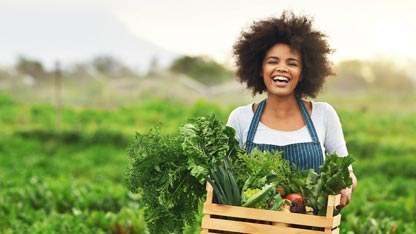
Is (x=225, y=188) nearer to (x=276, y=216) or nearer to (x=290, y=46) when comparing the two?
(x=276, y=216)

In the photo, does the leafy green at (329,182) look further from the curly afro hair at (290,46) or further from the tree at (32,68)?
the tree at (32,68)

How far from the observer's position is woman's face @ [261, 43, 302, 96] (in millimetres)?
4629

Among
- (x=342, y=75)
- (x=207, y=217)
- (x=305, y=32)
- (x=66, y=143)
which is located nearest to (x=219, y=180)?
(x=207, y=217)

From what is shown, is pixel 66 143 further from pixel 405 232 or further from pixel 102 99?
pixel 405 232

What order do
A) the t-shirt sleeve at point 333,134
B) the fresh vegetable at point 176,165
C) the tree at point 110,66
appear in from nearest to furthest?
1. the fresh vegetable at point 176,165
2. the t-shirt sleeve at point 333,134
3. the tree at point 110,66

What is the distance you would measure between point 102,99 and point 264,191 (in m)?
19.4

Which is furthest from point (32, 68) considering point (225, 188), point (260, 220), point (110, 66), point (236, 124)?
point (260, 220)

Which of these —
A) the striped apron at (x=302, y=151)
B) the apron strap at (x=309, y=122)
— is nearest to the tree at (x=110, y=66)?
the apron strap at (x=309, y=122)

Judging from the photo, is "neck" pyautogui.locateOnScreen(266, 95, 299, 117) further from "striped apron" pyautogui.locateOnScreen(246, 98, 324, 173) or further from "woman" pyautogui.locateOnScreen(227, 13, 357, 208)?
"striped apron" pyautogui.locateOnScreen(246, 98, 324, 173)

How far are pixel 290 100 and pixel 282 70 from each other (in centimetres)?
23

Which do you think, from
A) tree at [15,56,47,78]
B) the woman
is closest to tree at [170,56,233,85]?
tree at [15,56,47,78]

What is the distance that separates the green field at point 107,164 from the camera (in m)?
8.36

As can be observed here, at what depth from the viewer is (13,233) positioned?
801cm

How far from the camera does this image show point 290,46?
4723mm
